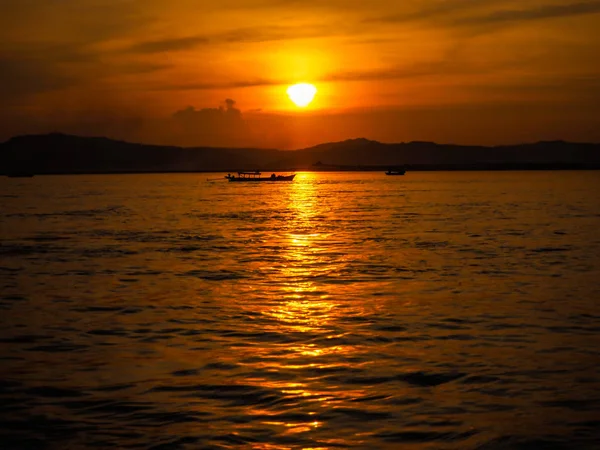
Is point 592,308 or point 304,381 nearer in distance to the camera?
point 304,381

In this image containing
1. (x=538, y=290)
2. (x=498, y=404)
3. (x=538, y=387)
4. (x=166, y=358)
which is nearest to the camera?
(x=498, y=404)

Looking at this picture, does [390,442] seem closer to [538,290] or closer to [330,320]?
[330,320]

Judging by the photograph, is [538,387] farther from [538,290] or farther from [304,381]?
[538,290]

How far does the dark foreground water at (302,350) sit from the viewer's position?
1323 cm

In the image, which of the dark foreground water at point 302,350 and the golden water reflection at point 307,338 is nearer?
the dark foreground water at point 302,350

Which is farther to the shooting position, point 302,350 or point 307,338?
point 307,338

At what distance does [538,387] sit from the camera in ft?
51.2

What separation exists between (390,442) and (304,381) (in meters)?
3.83

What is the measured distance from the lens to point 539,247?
44156mm

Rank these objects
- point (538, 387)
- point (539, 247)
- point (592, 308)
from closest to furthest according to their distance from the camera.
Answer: point (538, 387), point (592, 308), point (539, 247)

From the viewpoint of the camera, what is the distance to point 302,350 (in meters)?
18.9

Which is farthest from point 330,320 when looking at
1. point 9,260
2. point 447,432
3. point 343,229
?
point 343,229

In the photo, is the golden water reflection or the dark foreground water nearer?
the dark foreground water

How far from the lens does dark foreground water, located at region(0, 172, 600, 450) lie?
521 inches
